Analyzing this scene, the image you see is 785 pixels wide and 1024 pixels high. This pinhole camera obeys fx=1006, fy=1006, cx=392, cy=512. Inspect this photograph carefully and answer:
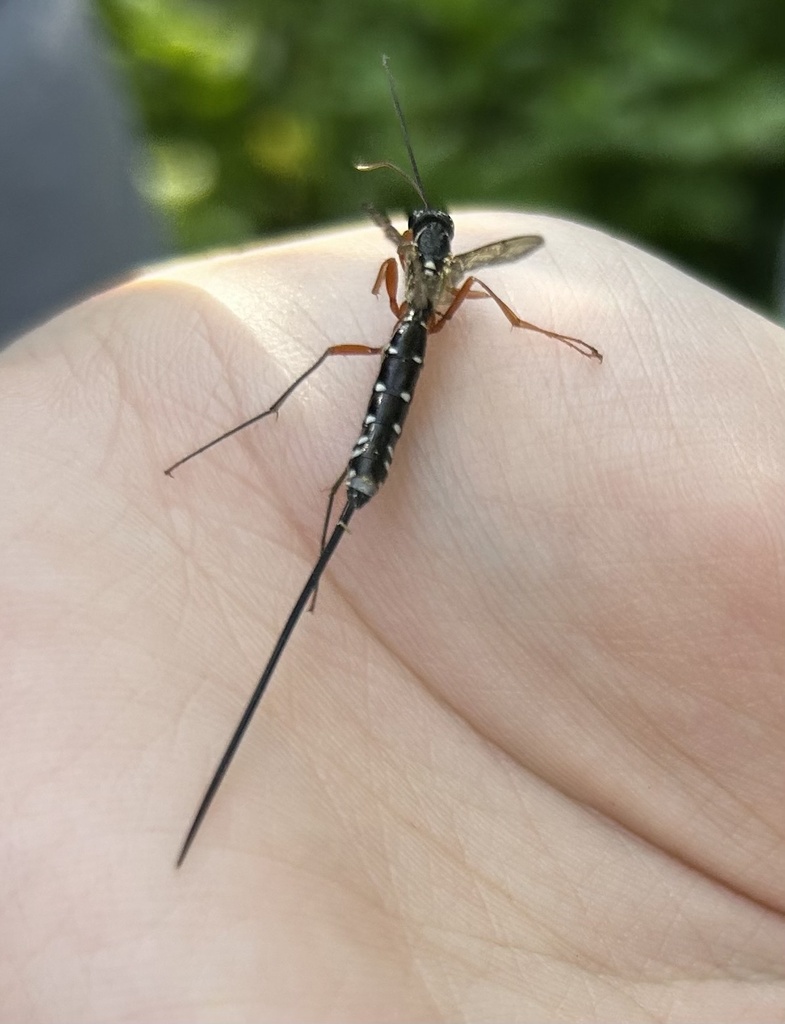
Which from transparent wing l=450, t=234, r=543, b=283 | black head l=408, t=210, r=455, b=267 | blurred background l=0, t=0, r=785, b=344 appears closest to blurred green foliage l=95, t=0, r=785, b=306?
blurred background l=0, t=0, r=785, b=344

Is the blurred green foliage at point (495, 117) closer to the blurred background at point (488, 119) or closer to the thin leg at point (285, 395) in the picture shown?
the blurred background at point (488, 119)

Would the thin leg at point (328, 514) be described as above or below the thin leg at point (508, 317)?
below

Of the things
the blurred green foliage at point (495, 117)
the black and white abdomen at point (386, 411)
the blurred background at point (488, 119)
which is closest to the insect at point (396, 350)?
the black and white abdomen at point (386, 411)

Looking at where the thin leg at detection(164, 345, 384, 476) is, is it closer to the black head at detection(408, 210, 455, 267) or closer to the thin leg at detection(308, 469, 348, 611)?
the thin leg at detection(308, 469, 348, 611)

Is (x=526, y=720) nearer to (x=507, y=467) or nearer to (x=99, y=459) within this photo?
(x=507, y=467)

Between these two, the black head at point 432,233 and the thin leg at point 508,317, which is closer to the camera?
the thin leg at point 508,317

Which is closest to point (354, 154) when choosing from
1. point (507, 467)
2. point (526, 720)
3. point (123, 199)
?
point (123, 199)
